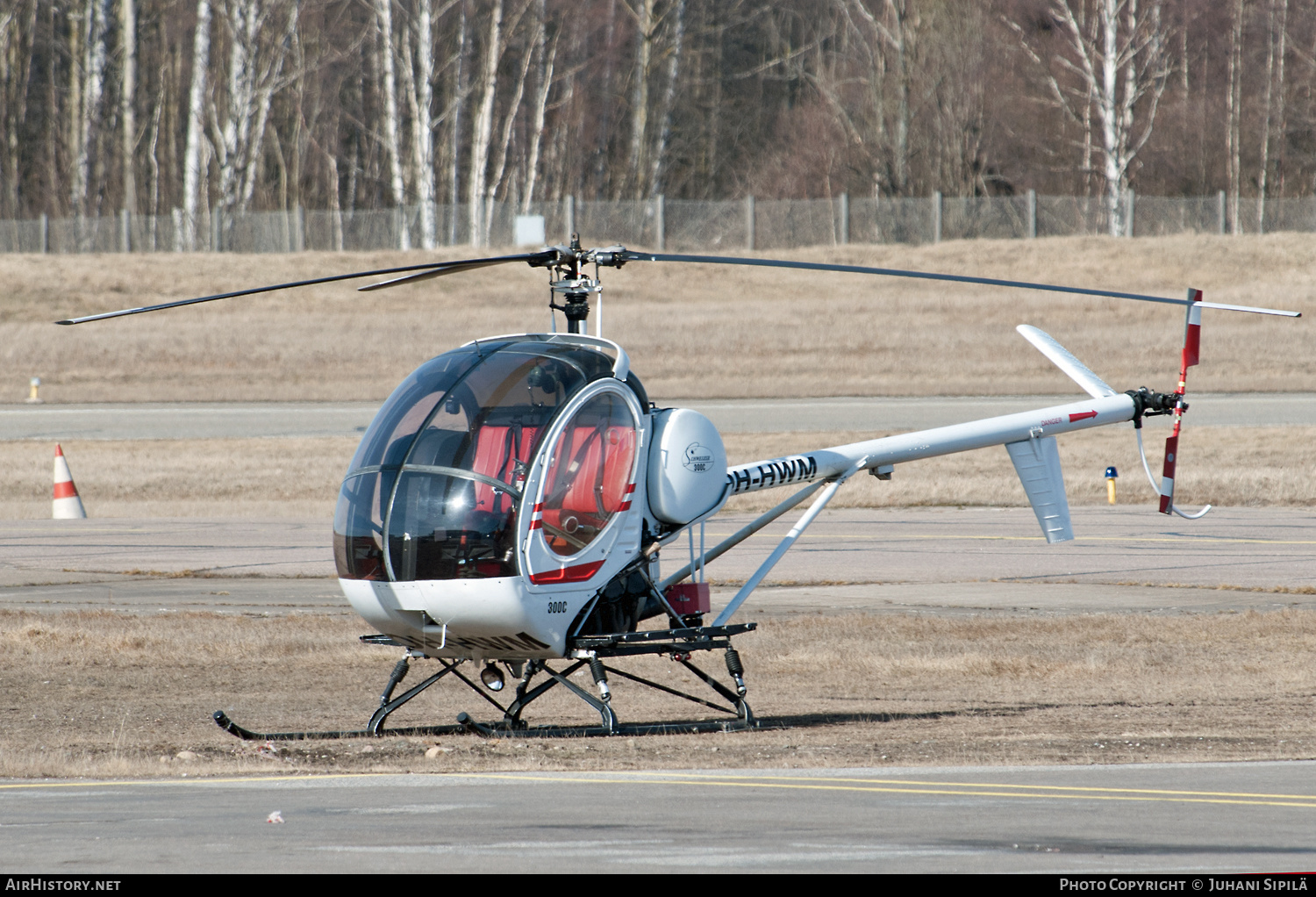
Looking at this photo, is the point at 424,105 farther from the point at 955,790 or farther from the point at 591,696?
the point at 955,790

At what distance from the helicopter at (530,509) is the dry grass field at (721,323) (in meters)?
27.8

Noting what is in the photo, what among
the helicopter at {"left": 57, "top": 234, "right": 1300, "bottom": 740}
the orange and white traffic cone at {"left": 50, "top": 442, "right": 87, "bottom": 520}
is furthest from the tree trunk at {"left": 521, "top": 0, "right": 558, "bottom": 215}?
the helicopter at {"left": 57, "top": 234, "right": 1300, "bottom": 740}

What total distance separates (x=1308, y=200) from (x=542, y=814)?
55193 millimetres

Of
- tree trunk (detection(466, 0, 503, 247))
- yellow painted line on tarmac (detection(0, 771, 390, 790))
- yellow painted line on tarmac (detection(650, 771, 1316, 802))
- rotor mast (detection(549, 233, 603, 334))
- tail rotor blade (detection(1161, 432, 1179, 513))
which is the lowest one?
yellow painted line on tarmac (detection(0, 771, 390, 790))

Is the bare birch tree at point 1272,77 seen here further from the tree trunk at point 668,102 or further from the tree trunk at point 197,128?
the tree trunk at point 197,128

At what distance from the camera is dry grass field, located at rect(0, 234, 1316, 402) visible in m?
40.4

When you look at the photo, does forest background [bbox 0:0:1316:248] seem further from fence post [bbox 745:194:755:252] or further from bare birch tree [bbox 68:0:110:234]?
fence post [bbox 745:194:755:252]

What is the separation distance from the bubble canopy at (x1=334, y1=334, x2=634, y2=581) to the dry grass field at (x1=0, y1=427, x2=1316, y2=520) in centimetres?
1497

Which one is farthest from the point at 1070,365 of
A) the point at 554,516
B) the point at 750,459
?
the point at 750,459

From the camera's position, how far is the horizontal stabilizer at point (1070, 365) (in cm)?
1263

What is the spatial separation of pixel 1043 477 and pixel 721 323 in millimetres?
33174

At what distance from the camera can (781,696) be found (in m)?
11.5

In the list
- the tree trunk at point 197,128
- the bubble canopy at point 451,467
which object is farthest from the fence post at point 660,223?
the bubble canopy at point 451,467

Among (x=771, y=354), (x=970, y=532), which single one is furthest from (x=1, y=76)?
(x=970, y=532)
